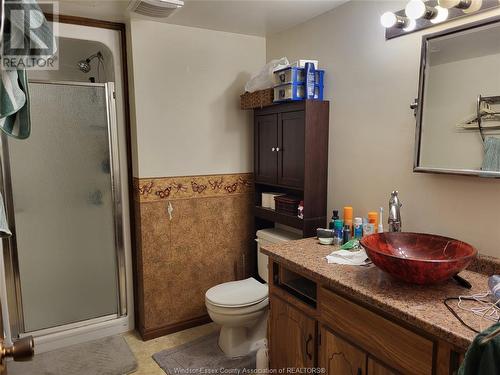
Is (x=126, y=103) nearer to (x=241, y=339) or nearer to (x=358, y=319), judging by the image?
(x=241, y=339)

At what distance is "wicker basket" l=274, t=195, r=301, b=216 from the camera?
2389 mm

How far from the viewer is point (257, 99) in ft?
8.19

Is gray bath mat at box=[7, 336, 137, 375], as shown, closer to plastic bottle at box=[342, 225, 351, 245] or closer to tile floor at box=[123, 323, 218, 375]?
tile floor at box=[123, 323, 218, 375]

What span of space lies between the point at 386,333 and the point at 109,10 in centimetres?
227

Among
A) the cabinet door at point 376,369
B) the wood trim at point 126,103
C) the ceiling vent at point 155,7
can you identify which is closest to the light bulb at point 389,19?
the ceiling vent at point 155,7

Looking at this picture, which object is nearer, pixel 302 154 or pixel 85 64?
pixel 302 154

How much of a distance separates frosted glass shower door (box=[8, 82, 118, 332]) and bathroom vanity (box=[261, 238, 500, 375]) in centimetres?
Answer: 142

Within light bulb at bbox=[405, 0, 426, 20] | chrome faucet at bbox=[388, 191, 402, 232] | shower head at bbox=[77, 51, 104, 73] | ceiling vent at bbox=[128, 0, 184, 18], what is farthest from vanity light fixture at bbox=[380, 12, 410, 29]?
shower head at bbox=[77, 51, 104, 73]

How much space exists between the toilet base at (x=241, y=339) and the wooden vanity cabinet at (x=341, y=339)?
1.58 feet

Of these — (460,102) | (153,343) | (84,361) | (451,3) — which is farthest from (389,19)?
(84,361)

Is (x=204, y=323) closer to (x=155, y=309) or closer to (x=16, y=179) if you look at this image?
(x=155, y=309)

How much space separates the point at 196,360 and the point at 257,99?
1.76 meters

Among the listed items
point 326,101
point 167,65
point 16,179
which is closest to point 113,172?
point 16,179

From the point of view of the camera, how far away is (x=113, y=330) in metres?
2.67
